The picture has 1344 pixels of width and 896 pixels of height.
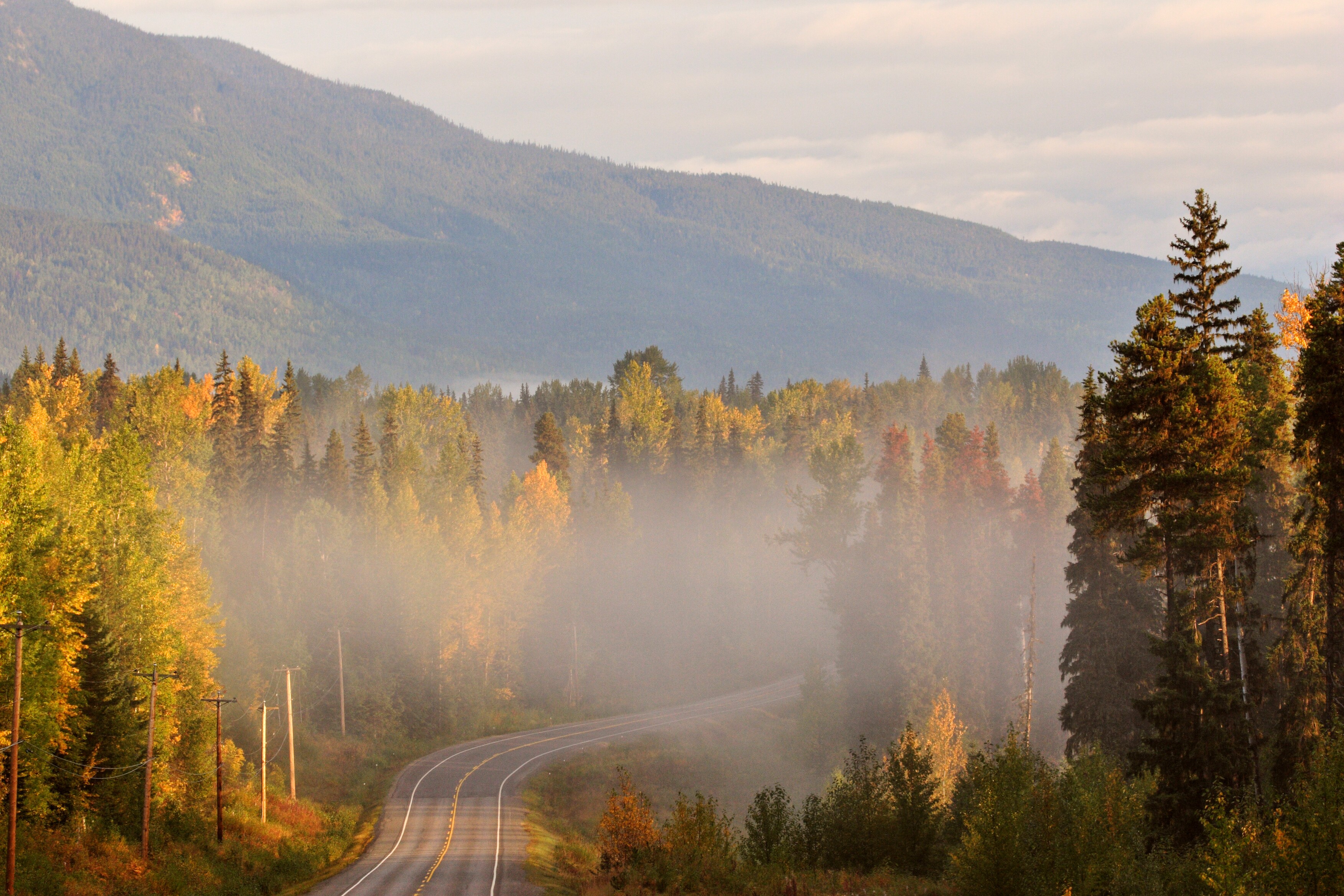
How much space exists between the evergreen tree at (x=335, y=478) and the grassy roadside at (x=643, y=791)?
43.1 metres

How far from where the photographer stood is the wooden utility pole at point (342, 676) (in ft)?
268

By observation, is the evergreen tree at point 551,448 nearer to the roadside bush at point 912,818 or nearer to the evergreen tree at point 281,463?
the evergreen tree at point 281,463

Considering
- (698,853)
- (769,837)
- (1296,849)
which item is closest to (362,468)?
(769,837)

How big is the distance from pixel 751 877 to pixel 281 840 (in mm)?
26723

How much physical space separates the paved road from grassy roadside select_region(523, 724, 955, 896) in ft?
4.31

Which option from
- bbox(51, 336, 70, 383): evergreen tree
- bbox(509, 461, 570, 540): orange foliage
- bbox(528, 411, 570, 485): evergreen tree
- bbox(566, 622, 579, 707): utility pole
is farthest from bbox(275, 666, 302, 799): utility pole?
bbox(528, 411, 570, 485): evergreen tree

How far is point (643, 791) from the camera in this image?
7400cm

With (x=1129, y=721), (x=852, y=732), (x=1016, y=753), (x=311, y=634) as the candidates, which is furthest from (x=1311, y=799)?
(x=311, y=634)

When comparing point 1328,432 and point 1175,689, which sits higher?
point 1328,432

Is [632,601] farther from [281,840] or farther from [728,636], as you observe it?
[281,840]

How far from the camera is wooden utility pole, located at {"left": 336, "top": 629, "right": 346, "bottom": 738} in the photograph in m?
81.7

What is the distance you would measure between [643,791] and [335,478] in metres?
53.3

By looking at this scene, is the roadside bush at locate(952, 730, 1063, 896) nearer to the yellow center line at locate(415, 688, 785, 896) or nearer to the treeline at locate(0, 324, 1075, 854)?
the yellow center line at locate(415, 688, 785, 896)

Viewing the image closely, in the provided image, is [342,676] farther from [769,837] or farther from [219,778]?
[769,837]
